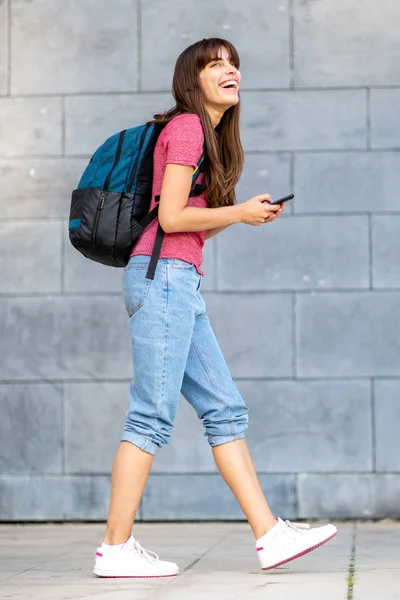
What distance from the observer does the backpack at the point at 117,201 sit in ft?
11.7

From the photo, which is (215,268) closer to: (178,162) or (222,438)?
(222,438)

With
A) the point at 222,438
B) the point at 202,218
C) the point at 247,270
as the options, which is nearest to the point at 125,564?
the point at 222,438

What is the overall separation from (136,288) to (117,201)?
29 centimetres

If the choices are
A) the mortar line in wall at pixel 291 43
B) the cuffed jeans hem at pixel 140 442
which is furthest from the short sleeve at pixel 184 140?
the mortar line in wall at pixel 291 43

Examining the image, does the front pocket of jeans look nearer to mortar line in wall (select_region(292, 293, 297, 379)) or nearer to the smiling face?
the smiling face

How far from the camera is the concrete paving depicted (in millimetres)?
3211

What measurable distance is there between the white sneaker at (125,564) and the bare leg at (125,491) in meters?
0.03

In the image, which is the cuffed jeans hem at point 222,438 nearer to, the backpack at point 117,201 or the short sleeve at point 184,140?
the backpack at point 117,201

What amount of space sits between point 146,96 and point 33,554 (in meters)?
2.39

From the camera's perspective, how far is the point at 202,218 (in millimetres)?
3547

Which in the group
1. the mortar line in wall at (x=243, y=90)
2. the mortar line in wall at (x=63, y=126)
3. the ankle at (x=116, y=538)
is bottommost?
the ankle at (x=116, y=538)

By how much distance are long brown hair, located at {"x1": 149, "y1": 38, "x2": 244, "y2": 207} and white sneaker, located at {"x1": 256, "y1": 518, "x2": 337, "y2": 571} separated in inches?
44.5

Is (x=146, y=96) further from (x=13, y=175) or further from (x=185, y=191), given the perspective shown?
(x=185, y=191)

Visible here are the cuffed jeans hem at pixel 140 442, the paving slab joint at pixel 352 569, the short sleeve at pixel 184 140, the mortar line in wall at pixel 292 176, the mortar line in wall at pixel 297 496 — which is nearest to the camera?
the paving slab joint at pixel 352 569
